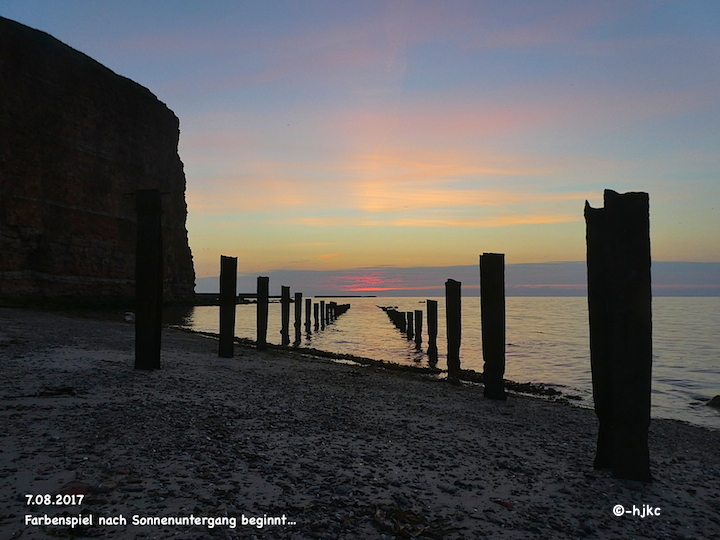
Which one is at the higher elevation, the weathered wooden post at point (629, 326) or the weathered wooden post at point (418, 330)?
the weathered wooden post at point (629, 326)

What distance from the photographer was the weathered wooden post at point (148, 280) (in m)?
9.17

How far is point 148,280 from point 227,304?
5.06 m

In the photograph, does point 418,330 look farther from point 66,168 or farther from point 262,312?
point 66,168

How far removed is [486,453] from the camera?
5777mm

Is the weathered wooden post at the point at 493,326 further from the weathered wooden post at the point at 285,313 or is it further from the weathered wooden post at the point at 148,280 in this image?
the weathered wooden post at the point at 285,313

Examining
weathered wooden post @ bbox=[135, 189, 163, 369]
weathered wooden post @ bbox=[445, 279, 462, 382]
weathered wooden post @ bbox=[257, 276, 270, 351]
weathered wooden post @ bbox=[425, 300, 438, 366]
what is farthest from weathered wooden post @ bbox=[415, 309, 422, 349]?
weathered wooden post @ bbox=[135, 189, 163, 369]

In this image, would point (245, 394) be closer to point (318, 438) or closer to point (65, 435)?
point (318, 438)

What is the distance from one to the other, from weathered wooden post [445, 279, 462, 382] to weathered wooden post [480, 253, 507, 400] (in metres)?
3.01

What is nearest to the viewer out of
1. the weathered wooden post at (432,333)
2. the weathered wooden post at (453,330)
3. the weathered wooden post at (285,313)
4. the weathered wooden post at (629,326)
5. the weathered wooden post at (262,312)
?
the weathered wooden post at (629,326)

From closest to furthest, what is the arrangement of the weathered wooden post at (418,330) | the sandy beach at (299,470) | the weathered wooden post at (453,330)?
the sandy beach at (299,470), the weathered wooden post at (453,330), the weathered wooden post at (418,330)

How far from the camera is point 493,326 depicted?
33.8 feet

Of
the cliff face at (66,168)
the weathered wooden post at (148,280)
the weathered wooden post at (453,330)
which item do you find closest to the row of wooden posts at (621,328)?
the weathered wooden post at (148,280)

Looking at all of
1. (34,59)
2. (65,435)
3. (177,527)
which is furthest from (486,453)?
(34,59)

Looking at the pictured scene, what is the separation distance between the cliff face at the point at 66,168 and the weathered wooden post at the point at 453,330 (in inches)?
976
